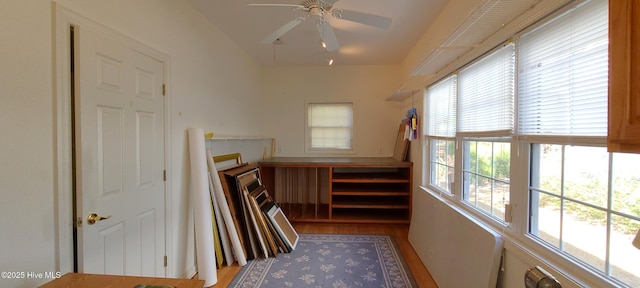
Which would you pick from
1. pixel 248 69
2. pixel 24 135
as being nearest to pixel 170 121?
pixel 24 135

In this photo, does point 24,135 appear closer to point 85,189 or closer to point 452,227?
point 85,189

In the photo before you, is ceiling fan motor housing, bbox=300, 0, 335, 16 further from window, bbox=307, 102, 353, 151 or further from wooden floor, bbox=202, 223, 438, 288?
window, bbox=307, 102, 353, 151

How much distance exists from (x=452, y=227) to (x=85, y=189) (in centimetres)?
257

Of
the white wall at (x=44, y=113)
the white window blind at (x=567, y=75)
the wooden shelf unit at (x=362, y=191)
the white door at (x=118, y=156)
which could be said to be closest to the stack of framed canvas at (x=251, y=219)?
the white wall at (x=44, y=113)

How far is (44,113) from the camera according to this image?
46.0 inches

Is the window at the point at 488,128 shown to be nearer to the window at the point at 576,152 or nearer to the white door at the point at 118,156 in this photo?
the window at the point at 576,152

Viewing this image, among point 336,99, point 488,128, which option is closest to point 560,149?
point 488,128

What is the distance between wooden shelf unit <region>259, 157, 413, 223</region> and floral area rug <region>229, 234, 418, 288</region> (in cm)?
64

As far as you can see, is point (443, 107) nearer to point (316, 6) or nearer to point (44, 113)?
point (316, 6)

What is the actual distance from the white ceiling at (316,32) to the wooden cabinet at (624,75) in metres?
1.95

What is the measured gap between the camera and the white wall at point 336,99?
4.35 meters

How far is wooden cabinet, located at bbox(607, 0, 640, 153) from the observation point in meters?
Answer: 0.55

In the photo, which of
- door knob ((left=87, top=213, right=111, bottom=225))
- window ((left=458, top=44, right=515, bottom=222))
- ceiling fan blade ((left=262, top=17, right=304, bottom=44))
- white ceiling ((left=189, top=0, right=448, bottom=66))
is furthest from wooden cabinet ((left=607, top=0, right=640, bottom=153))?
door knob ((left=87, top=213, right=111, bottom=225))

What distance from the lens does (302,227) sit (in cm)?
363
